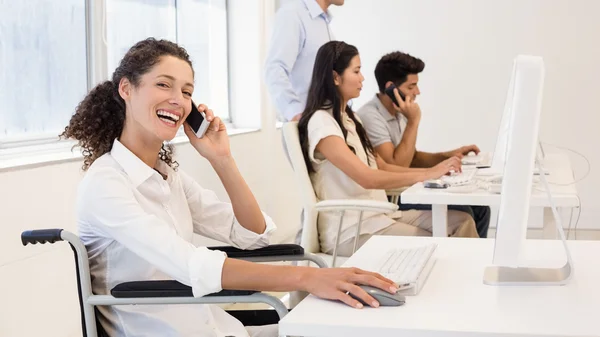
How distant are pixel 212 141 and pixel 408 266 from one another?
2.33 feet

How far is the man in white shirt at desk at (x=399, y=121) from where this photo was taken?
13.4 ft

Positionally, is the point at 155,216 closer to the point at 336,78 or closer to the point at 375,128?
the point at 336,78

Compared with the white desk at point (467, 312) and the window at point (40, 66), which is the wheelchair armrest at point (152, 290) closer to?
the white desk at point (467, 312)

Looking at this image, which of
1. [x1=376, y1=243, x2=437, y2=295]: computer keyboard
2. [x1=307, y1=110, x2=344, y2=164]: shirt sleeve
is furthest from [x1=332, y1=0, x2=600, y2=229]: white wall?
[x1=376, y1=243, x2=437, y2=295]: computer keyboard

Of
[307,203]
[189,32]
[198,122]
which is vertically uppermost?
[189,32]

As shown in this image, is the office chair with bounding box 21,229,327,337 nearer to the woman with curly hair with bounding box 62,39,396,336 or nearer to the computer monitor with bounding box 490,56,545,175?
the woman with curly hair with bounding box 62,39,396,336

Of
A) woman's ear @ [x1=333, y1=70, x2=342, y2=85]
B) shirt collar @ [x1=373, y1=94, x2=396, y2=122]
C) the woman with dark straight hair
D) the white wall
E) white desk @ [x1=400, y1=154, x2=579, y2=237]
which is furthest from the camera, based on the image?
the white wall

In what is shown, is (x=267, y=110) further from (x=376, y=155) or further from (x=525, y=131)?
(x=525, y=131)

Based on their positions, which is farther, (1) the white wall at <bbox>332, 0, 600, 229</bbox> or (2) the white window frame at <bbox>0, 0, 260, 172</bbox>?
(1) the white wall at <bbox>332, 0, 600, 229</bbox>

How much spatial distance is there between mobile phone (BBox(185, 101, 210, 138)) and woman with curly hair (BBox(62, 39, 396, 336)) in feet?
0.06

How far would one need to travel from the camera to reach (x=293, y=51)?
4.22 metres

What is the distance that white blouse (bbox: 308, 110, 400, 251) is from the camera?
123 inches

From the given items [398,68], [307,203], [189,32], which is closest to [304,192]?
[307,203]

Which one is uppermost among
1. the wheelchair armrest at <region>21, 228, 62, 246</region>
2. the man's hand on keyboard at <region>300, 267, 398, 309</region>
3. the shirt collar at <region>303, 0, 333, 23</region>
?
the shirt collar at <region>303, 0, 333, 23</region>
